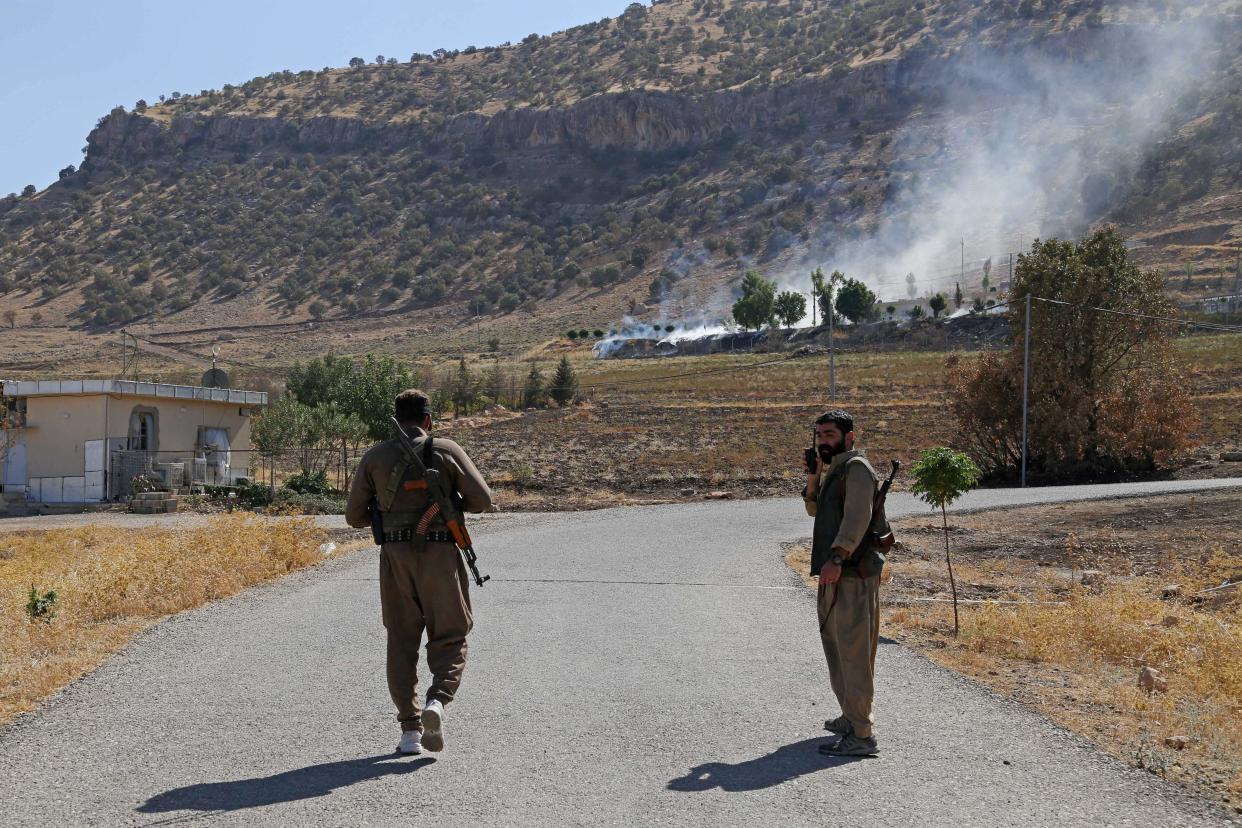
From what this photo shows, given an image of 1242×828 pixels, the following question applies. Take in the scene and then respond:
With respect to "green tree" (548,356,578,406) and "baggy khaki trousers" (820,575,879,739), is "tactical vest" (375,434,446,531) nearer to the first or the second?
"baggy khaki trousers" (820,575,879,739)

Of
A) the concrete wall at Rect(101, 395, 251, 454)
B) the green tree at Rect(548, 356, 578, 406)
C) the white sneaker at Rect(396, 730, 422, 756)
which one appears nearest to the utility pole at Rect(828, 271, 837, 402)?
the green tree at Rect(548, 356, 578, 406)

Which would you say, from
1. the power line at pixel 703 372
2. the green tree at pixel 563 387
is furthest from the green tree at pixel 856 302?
the green tree at pixel 563 387

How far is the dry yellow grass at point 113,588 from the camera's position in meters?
9.34

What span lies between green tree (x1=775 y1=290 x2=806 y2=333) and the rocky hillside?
651 inches

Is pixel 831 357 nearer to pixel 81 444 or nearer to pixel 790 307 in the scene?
pixel 81 444

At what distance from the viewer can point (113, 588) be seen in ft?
42.7

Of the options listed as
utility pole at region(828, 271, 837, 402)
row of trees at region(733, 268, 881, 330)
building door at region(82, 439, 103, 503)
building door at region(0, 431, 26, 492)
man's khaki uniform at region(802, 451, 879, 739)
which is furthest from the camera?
row of trees at region(733, 268, 881, 330)

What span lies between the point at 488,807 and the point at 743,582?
383 inches

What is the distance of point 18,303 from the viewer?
385ft

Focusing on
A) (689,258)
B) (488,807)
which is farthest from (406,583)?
(689,258)

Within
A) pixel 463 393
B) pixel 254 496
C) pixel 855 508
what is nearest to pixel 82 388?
pixel 254 496

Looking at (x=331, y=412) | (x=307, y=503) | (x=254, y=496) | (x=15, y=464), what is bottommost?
(x=307, y=503)

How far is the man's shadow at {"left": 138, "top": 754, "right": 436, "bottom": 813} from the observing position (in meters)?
5.73

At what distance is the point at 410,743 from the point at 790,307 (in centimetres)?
10746
